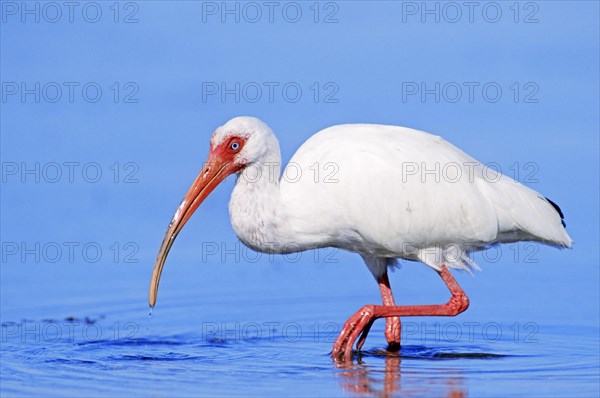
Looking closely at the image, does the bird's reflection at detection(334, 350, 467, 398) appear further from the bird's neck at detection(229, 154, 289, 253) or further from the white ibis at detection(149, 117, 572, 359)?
the bird's neck at detection(229, 154, 289, 253)

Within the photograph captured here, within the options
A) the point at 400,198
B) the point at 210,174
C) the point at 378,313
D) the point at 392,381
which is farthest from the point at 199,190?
the point at 392,381

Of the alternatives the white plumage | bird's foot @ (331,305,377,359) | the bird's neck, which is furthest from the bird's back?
bird's foot @ (331,305,377,359)

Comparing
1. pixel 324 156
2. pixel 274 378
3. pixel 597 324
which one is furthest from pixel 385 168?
pixel 597 324

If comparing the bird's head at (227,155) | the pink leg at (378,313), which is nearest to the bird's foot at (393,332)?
the pink leg at (378,313)

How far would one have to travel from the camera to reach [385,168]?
43.6ft

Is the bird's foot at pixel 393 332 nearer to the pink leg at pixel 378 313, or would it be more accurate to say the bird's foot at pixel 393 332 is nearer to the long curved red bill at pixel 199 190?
the pink leg at pixel 378 313

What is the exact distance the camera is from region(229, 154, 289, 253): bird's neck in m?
13.1

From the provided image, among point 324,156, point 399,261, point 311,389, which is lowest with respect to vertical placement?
point 311,389

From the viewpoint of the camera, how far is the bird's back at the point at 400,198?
13.2 metres

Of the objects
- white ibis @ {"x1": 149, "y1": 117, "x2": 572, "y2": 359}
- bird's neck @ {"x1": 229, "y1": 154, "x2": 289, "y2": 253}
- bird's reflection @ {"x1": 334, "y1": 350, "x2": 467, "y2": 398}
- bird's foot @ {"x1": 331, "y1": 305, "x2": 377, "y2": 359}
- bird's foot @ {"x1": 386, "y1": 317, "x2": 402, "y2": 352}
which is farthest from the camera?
bird's foot @ {"x1": 386, "y1": 317, "x2": 402, "y2": 352}

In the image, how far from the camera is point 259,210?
1307cm

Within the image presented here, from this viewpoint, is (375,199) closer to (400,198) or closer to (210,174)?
(400,198)

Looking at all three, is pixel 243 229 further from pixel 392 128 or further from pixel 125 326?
pixel 125 326

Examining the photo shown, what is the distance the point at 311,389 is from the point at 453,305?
248 cm
